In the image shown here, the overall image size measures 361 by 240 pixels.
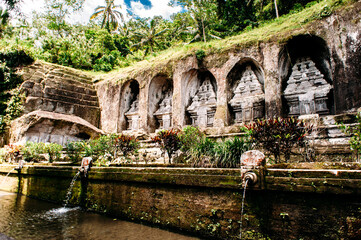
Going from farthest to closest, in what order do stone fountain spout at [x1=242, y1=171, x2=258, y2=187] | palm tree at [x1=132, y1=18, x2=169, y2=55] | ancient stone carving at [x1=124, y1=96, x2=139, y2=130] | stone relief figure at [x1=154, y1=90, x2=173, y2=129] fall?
palm tree at [x1=132, y1=18, x2=169, y2=55] < ancient stone carving at [x1=124, y1=96, x2=139, y2=130] < stone relief figure at [x1=154, y1=90, x2=173, y2=129] < stone fountain spout at [x1=242, y1=171, x2=258, y2=187]

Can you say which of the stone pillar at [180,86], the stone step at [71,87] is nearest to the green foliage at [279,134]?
the stone pillar at [180,86]

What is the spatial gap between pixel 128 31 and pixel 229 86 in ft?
72.7

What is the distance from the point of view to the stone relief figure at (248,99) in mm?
10703

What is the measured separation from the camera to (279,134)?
4.77 meters

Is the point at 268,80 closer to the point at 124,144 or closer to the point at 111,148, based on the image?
the point at 124,144

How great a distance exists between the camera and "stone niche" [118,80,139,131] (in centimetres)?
1481

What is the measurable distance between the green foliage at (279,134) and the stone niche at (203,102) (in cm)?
718

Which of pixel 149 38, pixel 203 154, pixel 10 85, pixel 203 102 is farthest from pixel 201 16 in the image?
pixel 203 154

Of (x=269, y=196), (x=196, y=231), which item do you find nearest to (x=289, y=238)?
(x=269, y=196)

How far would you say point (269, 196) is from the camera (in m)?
3.21

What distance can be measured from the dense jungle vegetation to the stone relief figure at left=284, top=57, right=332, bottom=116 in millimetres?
6589

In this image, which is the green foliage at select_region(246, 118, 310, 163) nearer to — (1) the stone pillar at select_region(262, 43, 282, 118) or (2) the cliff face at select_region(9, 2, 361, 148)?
(2) the cliff face at select_region(9, 2, 361, 148)

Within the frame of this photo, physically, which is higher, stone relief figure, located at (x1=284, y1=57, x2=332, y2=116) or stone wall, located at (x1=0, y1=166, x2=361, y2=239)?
stone relief figure, located at (x1=284, y1=57, x2=332, y2=116)

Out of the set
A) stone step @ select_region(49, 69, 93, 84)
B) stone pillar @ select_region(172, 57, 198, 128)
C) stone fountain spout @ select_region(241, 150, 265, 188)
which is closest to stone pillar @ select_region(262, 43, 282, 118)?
stone pillar @ select_region(172, 57, 198, 128)
